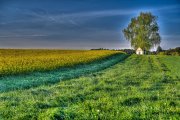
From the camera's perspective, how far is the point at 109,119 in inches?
426

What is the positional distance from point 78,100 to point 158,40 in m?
120

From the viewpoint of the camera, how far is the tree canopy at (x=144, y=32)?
428 feet

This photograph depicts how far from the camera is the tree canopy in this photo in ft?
428

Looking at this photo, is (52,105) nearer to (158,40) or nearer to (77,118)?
(77,118)

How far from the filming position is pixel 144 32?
131 meters

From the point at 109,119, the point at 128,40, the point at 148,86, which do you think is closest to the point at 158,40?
the point at 128,40

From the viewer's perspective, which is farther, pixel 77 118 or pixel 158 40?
pixel 158 40

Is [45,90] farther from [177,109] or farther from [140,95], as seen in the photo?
[177,109]

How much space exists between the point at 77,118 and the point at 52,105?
2627mm

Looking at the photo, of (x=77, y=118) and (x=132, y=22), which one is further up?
(x=132, y=22)

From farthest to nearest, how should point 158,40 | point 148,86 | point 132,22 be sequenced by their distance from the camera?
point 132,22
point 158,40
point 148,86

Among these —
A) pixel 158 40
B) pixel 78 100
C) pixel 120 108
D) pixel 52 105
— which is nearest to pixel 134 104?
pixel 120 108

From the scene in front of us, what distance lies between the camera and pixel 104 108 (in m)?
12.5

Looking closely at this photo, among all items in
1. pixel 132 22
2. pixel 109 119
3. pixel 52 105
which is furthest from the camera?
pixel 132 22
